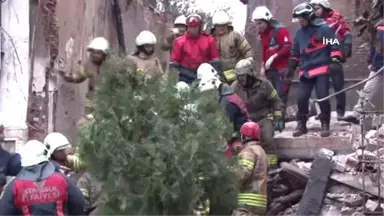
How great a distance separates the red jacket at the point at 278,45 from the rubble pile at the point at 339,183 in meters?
1.70

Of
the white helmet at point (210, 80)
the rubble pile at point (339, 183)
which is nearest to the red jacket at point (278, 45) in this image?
the rubble pile at point (339, 183)

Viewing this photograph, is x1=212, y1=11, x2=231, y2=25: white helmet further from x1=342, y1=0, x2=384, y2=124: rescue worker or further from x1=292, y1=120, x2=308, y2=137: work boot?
x1=342, y1=0, x2=384, y2=124: rescue worker

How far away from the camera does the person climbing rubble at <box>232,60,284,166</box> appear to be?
12250 millimetres

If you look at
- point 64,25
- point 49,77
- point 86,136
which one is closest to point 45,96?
point 49,77

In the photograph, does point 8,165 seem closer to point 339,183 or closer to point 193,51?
point 193,51

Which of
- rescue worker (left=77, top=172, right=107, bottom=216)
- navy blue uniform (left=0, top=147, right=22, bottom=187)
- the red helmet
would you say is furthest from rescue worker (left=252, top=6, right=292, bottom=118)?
rescue worker (left=77, top=172, right=107, bottom=216)

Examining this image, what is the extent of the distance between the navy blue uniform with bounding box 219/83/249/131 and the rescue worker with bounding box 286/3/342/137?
62.4 inches

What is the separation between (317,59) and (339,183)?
5.66 feet

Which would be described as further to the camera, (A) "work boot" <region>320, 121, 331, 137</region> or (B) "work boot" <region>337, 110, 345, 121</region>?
(B) "work boot" <region>337, 110, 345, 121</region>

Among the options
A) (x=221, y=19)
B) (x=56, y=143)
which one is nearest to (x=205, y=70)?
(x=221, y=19)

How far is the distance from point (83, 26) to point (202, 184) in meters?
7.87

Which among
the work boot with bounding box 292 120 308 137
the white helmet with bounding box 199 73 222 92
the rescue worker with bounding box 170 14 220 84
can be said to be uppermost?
the rescue worker with bounding box 170 14 220 84

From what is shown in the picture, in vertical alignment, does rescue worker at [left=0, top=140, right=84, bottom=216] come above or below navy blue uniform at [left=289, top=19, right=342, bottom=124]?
below

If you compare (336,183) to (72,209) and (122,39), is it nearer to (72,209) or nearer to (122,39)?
(72,209)
